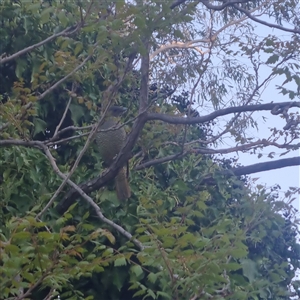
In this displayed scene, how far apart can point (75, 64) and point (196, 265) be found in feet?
4.56

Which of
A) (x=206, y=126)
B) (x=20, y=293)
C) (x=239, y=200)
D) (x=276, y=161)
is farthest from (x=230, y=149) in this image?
(x=20, y=293)

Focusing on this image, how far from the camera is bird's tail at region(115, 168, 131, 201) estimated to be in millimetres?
4241

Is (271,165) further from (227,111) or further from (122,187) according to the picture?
(122,187)

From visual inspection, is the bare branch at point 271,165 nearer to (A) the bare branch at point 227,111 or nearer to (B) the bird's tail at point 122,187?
(A) the bare branch at point 227,111

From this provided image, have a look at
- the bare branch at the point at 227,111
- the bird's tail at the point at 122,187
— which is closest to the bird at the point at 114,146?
the bird's tail at the point at 122,187

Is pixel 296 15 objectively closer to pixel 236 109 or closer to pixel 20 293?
pixel 236 109

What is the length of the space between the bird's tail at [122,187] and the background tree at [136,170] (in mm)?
67

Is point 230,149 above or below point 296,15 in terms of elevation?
below

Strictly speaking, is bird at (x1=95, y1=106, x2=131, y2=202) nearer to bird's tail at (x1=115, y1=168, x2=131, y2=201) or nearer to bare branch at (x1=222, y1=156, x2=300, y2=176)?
bird's tail at (x1=115, y1=168, x2=131, y2=201)

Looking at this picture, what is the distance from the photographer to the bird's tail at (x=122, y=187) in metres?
4.24

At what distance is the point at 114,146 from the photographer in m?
4.70

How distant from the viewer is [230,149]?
4078mm

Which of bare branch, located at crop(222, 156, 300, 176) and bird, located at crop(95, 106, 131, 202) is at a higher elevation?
bird, located at crop(95, 106, 131, 202)

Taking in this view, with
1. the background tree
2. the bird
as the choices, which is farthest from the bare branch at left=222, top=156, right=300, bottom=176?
the bird
